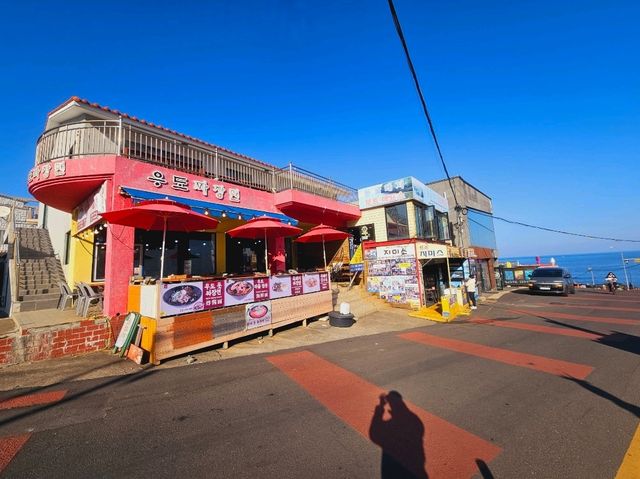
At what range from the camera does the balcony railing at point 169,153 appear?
8531 mm

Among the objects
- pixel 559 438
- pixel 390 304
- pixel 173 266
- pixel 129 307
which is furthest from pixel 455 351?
pixel 173 266

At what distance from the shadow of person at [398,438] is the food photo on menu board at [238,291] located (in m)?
4.74

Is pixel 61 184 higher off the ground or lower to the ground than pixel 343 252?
higher

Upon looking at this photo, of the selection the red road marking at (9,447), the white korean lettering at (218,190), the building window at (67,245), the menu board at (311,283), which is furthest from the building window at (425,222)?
the building window at (67,245)

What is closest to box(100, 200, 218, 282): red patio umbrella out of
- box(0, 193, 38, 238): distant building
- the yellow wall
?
the yellow wall

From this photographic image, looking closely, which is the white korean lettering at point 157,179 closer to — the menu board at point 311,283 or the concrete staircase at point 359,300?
the menu board at point 311,283

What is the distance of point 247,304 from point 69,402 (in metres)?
4.16

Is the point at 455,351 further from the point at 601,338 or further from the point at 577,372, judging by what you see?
the point at 601,338

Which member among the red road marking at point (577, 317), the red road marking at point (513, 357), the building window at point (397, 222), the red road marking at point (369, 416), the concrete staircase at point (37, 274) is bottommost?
the red road marking at point (577, 317)

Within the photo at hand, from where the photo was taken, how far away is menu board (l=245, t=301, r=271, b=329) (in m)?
7.95

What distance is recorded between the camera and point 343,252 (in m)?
16.7

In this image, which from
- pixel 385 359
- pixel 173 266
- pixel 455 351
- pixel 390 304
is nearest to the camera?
pixel 385 359

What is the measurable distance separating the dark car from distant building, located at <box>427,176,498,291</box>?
3707 mm

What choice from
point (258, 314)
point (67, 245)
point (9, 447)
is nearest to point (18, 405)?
point (9, 447)
